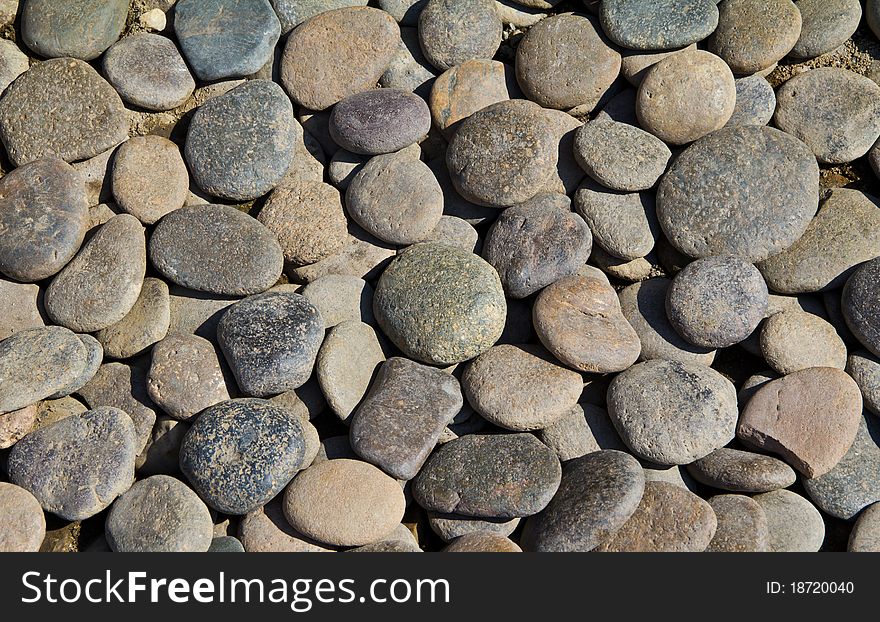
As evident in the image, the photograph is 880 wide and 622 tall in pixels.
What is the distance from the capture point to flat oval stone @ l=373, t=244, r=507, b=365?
2727mm

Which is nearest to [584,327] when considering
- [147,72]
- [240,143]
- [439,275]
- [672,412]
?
[672,412]

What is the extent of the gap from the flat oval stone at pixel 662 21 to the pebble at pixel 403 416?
144 cm

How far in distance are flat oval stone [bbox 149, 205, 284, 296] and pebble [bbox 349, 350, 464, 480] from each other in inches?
22.7

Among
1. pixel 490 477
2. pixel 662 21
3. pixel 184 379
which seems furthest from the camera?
pixel 662 21

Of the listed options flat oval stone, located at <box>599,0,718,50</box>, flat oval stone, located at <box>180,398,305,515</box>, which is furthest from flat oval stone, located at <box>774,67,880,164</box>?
flat oval stone, located at <box>180,398,305,515</box>

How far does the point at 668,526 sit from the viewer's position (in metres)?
2.54

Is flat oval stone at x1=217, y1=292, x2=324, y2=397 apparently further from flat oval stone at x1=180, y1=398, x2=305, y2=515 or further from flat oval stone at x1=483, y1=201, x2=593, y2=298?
flat oval stone at x1=483, y1=201, x2=593, y2=298

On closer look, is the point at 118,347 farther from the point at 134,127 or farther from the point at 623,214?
the point at 623,214

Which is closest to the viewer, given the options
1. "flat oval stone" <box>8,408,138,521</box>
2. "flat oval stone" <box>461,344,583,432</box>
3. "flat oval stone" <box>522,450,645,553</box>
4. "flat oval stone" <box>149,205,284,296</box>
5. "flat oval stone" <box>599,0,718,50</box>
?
"flat oval stone" <box>522,450,645,553</box>

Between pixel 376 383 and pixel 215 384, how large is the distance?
21.8 inches

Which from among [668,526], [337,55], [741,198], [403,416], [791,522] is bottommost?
[791,522]

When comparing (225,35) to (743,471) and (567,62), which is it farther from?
(743,471)

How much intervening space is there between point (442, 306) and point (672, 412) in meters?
0.85

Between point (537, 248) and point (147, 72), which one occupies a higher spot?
point (147, 72)
